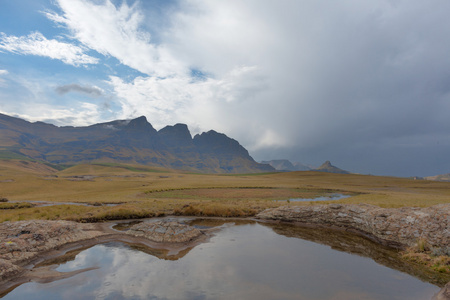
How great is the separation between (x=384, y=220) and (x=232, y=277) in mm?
18380

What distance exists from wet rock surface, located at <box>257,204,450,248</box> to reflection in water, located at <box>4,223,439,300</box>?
11.3 feet

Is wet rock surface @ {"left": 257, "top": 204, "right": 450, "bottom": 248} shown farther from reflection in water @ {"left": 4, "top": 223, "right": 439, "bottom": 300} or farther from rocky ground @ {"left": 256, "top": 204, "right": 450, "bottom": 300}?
reflection in water @ {"left": 4, "top": 223, "right": 439, "bottom": 300}

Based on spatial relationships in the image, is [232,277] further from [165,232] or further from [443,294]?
[443,294]

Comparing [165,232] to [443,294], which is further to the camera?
[165,232]

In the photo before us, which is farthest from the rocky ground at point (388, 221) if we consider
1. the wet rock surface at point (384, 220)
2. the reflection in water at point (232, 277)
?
the reflection in water at point (232, 277)

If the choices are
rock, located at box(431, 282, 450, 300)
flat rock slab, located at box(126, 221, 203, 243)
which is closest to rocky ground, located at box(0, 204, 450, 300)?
flat rock slab, located at box(126, 221, 203, 243)

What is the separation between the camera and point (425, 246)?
1847cm

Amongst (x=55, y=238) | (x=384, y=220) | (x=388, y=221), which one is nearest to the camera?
(x=55, y=238)

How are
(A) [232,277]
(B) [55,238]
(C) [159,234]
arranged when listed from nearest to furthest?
1. (A) [232,277]
2. (B) [55,238]
3. (C) [159,234]

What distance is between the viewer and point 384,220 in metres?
23.2

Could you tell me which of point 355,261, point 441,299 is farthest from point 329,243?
point 441,299

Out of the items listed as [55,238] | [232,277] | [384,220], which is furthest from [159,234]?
[384,220]

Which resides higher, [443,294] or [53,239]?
[443,294]

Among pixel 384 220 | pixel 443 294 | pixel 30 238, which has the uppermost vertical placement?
pixel 384 220
